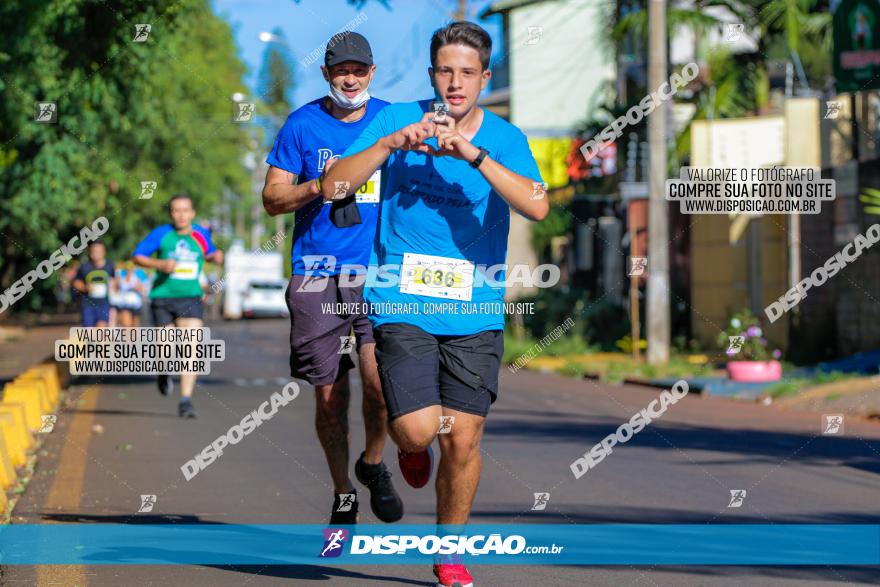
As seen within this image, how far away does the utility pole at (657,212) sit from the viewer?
2275 centimetres

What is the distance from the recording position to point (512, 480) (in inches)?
399

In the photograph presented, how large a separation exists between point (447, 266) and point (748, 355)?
1583 cm

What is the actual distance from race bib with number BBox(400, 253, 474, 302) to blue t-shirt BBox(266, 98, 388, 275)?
1077 millimetres

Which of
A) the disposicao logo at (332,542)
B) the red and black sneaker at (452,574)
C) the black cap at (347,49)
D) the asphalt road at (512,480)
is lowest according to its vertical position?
the asphalt road at (512,480)

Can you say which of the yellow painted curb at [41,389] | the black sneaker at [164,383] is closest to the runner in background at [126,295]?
the yellow painted curb at [41,389]

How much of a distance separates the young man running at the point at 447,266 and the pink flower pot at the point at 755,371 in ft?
49.5

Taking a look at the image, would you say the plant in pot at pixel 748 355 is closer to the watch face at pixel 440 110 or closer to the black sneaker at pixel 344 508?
the black sneaker at pixel 344 508

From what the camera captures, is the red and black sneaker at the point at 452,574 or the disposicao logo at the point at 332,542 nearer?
the red and black sneaker at the point at 452,574

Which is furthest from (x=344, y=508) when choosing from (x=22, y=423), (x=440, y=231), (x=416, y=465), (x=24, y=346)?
(x=24, y=346)

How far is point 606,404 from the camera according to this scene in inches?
695

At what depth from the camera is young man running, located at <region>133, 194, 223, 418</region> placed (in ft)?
47.4

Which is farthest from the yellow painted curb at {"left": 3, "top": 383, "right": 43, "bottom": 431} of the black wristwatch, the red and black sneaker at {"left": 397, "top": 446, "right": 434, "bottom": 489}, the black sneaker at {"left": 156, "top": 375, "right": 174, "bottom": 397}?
the black wristwatch

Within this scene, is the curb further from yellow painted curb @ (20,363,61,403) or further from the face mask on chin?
the face mask on chin

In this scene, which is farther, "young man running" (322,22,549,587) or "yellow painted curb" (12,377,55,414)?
"yellow painted curb" (12,377,55,414)
